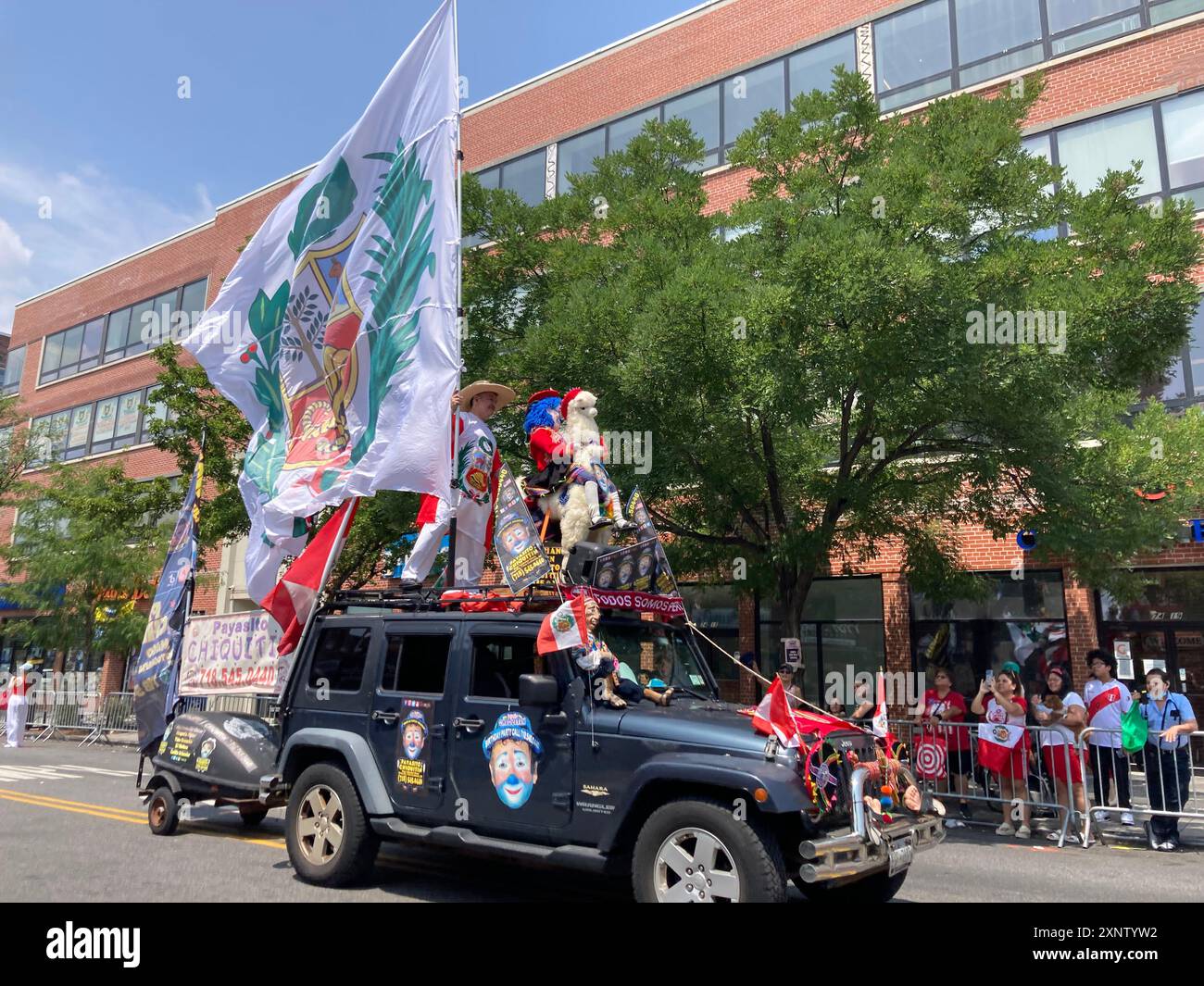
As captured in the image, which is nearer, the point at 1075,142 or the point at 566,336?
the point at 566,336

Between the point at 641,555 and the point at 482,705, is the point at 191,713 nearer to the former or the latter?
the point at 482,705

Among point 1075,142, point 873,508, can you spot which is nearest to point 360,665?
point 873,508

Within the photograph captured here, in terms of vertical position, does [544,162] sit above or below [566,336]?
above

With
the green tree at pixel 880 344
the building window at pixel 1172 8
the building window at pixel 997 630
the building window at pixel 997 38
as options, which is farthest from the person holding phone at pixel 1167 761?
the building window at pixel 997 38

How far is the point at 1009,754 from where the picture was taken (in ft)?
34.0

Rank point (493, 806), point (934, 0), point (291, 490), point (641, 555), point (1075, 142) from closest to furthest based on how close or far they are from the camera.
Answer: point (493, 806), point (641, 555), point (291, 490), point (1075, 142), point (934, 0)

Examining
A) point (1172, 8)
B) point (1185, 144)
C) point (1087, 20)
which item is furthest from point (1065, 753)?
point (1087, 20)

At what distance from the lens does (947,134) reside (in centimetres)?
1091

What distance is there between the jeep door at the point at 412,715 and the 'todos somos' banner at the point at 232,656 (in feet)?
30.2

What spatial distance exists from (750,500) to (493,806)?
23.2 ft

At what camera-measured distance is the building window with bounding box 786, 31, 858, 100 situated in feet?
65.2

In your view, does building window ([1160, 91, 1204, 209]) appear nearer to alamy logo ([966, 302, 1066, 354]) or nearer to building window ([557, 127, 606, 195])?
alamy logo ([966, 302, 1066, 354])

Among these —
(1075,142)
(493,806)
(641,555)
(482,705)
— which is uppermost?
(1075,142)
